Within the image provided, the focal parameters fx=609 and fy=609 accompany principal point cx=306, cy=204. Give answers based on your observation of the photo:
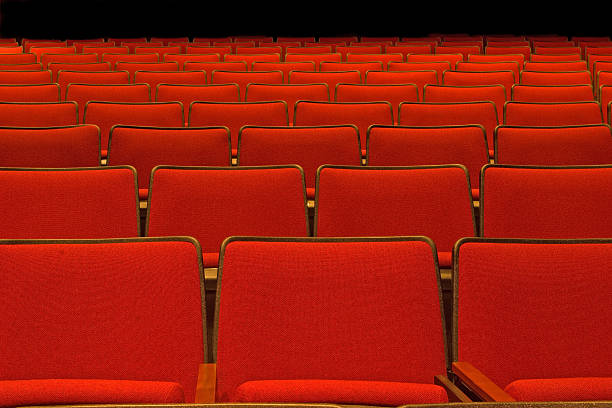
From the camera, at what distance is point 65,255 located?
46cm

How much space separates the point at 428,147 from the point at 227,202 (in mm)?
341

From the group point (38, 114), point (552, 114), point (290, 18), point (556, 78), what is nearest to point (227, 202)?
point (38, 114)

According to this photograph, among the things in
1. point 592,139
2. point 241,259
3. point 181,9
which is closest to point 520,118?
point 592,139

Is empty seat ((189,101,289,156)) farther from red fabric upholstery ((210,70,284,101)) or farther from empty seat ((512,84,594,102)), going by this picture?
empty seat ((512,84,594,102))

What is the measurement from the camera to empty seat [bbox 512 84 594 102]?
1280 mm

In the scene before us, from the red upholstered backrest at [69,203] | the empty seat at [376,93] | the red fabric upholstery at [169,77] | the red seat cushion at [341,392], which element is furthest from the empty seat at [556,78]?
the red seat cushion at [341,392]

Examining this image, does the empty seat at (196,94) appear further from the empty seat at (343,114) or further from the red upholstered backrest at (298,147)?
the red upholstered backrest at (298,147)

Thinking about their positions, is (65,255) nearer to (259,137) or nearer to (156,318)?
(156,318)

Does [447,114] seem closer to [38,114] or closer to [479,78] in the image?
[479,78]

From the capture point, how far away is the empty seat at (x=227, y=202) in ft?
2.17

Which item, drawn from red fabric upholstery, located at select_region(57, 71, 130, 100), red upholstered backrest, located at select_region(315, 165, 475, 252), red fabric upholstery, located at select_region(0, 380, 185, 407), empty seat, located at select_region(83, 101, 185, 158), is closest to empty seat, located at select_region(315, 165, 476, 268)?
red upholstered backrest, located at select_region(315, 165, 475, 252)

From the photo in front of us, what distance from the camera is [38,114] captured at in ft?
3.60

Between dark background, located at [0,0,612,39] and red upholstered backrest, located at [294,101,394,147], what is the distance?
2553 mm

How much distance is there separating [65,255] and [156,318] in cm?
8
